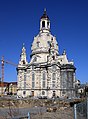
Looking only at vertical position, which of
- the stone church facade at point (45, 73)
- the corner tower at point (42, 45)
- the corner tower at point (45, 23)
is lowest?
the stone church facade at point (45, 73)

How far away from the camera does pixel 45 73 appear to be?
83.8m

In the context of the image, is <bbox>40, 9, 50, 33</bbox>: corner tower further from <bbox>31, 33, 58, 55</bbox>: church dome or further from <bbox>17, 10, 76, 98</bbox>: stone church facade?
<bbox>17, 10, 76, 98</bbox>: stone church facade

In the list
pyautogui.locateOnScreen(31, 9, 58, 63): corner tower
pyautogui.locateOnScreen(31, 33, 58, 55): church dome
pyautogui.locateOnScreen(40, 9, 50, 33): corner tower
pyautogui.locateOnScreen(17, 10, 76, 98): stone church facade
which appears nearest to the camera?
pyautogui.locateOnScreen(17, 10, 76, 98): stone church facade

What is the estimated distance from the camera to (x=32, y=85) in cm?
8394

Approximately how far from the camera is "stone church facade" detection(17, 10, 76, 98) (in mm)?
81812

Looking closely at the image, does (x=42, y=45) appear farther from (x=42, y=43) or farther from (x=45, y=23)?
(x=45, y=23)

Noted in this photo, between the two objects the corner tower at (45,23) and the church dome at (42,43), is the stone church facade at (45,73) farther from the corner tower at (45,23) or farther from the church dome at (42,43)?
the corner tower at (45,23)

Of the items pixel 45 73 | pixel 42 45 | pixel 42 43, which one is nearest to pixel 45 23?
pixel 42 43

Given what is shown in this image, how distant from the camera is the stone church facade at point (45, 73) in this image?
81812mm

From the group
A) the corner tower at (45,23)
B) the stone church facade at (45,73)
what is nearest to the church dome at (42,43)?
the stone church facade at (45,73)

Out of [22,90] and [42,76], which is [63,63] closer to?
[42,76]

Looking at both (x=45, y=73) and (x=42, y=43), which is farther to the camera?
(x=42, y=43)

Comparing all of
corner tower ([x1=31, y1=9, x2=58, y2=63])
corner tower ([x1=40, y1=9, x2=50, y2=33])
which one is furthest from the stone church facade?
corner tower ([x1=40, y1=9, x2=50, y2=33])

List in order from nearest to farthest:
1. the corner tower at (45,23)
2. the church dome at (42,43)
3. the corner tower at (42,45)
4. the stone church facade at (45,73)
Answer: the stone church facade at (45,73) < the corner tower at (42,45) < the church dome at (42,43) < the corner tower at (45,23)
